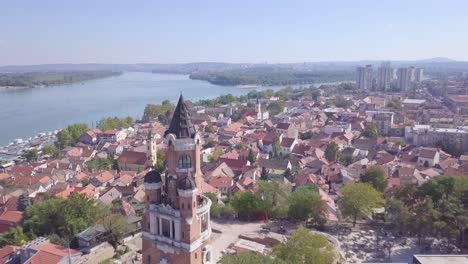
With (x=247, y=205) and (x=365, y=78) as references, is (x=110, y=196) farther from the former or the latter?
(x=365, y=78)

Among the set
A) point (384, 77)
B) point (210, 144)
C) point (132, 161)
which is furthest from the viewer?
point (384, 77)

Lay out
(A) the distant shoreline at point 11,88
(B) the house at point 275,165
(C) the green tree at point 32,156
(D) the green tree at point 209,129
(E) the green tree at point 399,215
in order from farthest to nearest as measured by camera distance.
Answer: (A) the distant shoreline at point 11,88, (D) the green tree at point 209,129, (C) the green tree at point 32,156, (B) the house at point 275,165, (E) the green tree at point 399,215

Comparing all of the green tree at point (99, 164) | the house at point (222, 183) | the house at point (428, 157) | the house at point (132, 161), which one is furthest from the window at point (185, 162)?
A: the house at point (428, 157)

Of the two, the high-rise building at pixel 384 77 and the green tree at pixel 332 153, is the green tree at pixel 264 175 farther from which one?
the high-rise building at pixel 384 77

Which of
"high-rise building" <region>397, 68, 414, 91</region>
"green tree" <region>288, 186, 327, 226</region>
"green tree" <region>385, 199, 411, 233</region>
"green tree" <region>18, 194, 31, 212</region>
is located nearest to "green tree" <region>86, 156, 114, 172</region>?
"green tree" <region>18, 194, 31, 212</region>

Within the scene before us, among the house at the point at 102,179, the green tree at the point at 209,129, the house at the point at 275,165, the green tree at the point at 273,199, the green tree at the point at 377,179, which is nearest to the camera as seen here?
the green tree at the point at 273,199

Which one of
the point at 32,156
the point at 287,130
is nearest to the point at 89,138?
the point at 32,156

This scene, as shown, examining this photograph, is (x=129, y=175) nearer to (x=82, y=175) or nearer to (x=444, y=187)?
(x=82, y=175)
